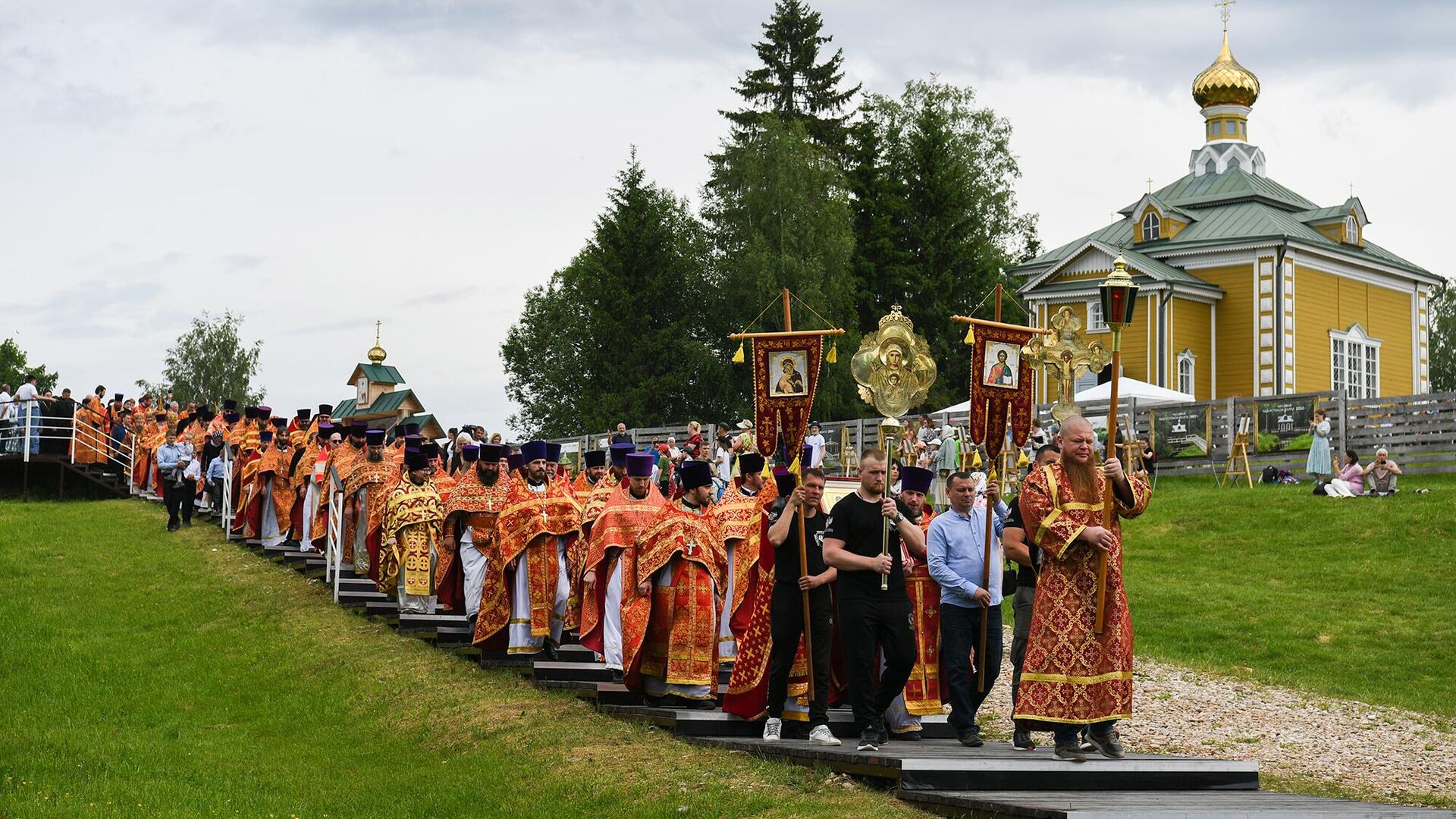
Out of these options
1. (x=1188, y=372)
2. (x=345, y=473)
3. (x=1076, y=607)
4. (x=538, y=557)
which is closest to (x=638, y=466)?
(x=538, y=557)

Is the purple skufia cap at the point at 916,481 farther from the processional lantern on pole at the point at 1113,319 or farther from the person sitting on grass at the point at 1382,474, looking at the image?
the person sitting on grass at the point at 1382,474

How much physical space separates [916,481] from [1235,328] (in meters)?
38.3

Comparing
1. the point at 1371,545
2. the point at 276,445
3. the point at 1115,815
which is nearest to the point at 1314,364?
the point at 1371,545

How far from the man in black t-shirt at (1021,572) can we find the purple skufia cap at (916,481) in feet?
1.96

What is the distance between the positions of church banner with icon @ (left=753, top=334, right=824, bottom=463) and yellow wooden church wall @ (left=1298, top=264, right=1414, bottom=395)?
37.0 meters

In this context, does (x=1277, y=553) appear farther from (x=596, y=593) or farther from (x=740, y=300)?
(x=740, y=300)

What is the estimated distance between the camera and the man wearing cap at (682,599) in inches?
493

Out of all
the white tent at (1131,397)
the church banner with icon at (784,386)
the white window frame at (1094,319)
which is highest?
the white window frame at (1094,319)

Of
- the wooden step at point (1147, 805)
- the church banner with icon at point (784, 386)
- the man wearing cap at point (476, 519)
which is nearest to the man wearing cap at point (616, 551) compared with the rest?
the church banner with icon at point (784, 386)

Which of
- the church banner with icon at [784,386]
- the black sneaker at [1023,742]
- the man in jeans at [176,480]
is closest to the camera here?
the black sneaker at [1023,742]

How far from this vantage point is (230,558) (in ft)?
78.0

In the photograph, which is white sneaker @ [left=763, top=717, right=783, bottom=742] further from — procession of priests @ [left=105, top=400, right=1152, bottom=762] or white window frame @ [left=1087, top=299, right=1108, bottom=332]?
white window frame @ [left=1087, top=299, right=1108, bottom=332]

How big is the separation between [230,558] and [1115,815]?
59.6 feet

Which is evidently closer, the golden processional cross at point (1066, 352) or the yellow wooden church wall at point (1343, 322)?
the golden processional cross at point (1066, 352)
